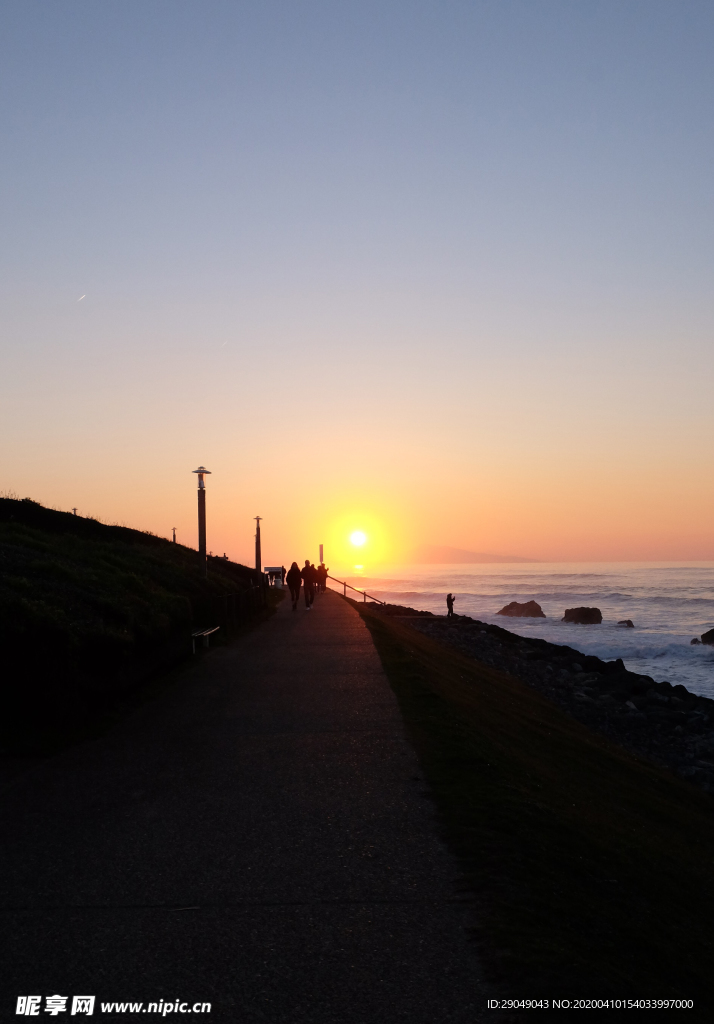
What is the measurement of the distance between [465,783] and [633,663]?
3740cm

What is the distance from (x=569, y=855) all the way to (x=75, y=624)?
680 centimetres

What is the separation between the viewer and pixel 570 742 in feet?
45.1

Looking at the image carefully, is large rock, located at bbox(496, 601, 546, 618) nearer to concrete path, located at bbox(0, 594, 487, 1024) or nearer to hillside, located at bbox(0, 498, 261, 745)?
hillside, located at bbox(0, 498, 261, 745)

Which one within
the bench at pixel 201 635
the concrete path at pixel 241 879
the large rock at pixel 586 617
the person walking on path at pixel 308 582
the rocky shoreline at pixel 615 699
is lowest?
the rocky shoreline at pixel 615 699

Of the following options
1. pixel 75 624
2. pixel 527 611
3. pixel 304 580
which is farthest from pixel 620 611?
pixel 75 624

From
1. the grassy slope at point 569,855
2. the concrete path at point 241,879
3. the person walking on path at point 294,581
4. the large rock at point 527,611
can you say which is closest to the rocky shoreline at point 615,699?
the grassy slope at point 569,855

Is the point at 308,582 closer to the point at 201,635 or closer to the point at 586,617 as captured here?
the point at 201,635

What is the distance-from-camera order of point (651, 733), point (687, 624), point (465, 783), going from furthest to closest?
point (687, 624) → point (651, 733) → point (465, 783)

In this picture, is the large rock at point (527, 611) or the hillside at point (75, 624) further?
the large rock at point (527, 611)

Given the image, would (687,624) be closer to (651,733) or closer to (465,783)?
(651,733)

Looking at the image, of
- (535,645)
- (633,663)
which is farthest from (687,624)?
(535,645)

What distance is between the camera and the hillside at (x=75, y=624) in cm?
980

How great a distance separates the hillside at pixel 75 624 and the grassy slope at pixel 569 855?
13.0 ft

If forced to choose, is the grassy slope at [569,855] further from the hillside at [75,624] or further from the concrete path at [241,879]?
the hillside at [75,624]
